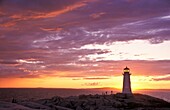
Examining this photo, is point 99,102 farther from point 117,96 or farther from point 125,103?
point 117,96

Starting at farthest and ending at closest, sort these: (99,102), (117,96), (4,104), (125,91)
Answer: (125,91), (117,96), (99,102), (4,104)

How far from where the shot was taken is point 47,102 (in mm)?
31688

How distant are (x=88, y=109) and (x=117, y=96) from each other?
344 inches

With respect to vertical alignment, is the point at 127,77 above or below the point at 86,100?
above

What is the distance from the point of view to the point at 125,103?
34281 millimetres

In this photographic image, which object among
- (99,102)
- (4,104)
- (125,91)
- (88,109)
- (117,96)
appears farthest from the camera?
(125,91)

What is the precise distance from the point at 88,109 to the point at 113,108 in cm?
234

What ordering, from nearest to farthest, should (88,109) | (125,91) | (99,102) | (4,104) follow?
(4,104)
(88,109)
(99,102)
(125,91)

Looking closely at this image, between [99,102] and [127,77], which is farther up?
[127,77]

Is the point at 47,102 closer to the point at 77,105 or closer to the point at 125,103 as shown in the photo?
the point at 77,105

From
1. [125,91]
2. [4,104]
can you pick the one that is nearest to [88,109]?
[4,104]

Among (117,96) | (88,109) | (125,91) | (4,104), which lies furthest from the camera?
(125,91)

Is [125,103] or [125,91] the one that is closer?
[125,103]

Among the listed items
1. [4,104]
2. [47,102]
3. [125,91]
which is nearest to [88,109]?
[47,102]
